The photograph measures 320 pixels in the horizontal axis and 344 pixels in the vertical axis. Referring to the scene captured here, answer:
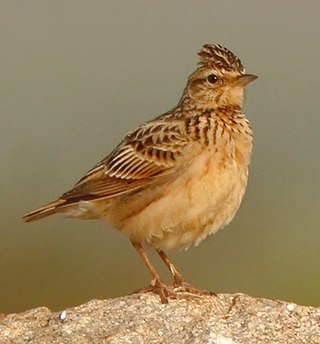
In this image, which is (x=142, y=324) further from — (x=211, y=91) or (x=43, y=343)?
(x=211, y=91)

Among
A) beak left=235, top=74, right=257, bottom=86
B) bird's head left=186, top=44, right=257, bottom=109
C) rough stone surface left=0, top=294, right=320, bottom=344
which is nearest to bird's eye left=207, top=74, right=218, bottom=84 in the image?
bird's head left=186, top=44, right=257, bottom=109

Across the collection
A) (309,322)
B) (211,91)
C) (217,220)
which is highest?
(211,91)

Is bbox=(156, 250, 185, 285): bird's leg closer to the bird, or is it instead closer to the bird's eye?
the bird

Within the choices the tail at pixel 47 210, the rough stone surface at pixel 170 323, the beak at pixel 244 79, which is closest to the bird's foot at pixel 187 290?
the rough stone surface at pixel 170 323

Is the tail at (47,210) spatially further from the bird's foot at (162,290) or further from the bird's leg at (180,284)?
the bird's foot at (162,290)

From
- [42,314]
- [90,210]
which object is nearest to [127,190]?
[90,210]
